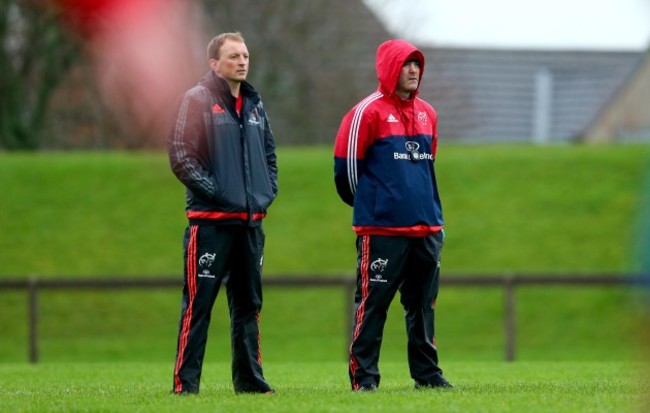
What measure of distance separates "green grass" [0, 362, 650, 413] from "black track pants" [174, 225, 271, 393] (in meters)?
0.20

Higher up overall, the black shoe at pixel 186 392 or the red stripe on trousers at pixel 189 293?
the red stripe on trousers at pixel 189 293

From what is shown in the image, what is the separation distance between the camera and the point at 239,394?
316 inches

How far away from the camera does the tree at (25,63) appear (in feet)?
97.8

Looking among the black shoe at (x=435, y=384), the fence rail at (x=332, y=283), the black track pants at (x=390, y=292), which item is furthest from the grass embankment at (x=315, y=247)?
the black track pants at (x=390, y=292)

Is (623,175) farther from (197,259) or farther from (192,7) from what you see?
(197,259)

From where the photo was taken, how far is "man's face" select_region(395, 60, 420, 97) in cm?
799

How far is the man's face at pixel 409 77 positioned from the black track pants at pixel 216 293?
125 cm

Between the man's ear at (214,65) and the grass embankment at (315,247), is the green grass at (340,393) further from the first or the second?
the grass embankment at (315,247)

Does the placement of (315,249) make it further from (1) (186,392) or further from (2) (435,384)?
(1) (186,392)

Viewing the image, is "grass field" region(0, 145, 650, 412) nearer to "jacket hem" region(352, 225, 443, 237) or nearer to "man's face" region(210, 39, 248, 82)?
"jacket hem" region(352, 225, 443, 237)

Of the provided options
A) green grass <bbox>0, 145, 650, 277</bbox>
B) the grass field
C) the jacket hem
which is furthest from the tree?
the jacket hem

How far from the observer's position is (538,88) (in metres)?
55.0

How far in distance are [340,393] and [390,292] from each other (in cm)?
70

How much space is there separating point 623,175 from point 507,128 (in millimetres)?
27794
